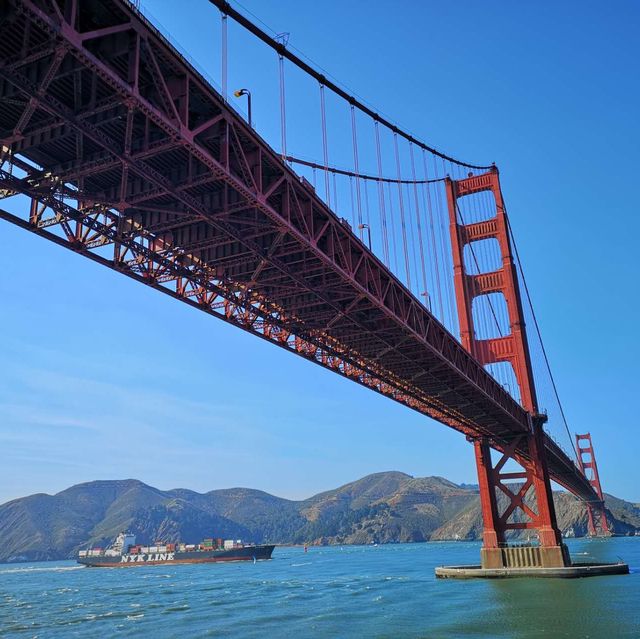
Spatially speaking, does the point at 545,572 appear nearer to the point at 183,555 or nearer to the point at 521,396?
the point at 521,396

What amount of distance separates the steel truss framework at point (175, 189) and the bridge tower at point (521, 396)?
14755 millimetres

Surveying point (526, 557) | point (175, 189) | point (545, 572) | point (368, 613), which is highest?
point (175, 189)

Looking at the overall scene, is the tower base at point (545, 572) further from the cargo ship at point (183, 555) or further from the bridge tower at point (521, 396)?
the cargo ship at point (183, 555)

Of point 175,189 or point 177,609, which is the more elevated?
point 175,189

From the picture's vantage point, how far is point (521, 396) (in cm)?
4350

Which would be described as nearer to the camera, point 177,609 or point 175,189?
point 175,189

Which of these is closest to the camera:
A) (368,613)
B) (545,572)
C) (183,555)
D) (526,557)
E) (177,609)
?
(368,613)

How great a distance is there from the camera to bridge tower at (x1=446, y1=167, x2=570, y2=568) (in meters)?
40.2

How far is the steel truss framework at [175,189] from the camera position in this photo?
11.4 m

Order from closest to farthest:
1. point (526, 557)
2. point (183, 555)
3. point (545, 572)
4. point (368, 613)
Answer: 1. point (368, 613)
2. point (545, 572)
3. point (526, 557)
4. point (183, 555)

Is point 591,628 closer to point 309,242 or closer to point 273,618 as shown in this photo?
point 273,618

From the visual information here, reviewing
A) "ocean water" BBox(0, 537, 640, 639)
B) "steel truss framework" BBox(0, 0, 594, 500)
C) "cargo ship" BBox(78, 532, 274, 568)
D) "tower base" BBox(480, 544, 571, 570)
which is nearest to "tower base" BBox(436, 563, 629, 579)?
"tower base" BBox(480, 544, 571, 570)

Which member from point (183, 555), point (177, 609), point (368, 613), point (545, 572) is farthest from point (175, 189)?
point (183, 555)

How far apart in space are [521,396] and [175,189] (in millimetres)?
33628
